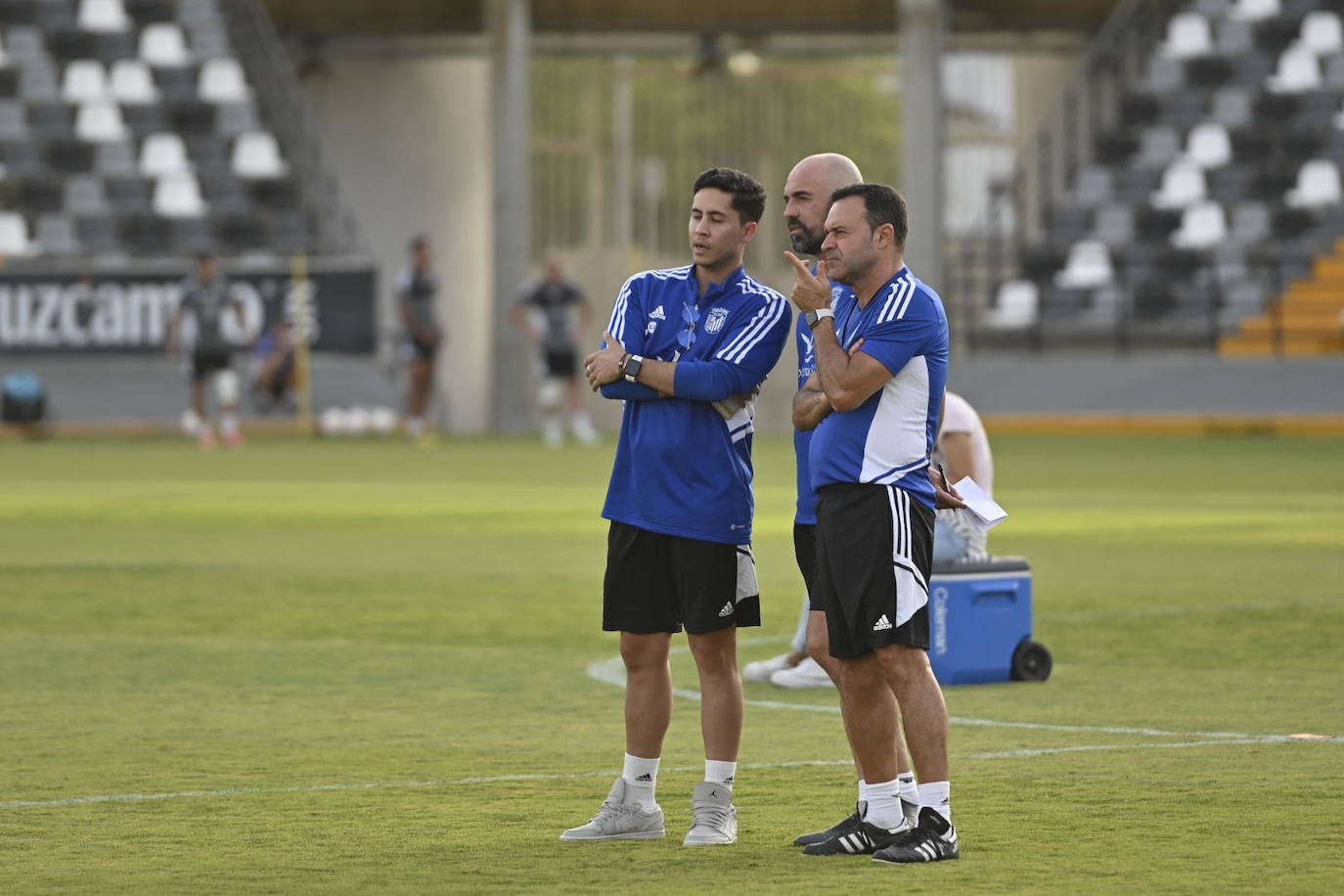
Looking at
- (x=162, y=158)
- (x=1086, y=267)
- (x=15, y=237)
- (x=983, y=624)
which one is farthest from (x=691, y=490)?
(x=162, y=158)

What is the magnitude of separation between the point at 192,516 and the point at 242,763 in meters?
11.8

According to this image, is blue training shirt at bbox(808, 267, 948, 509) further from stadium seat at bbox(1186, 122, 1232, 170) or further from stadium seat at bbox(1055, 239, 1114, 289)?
stadium seat at bbox(1186, 122, 1232, 170)

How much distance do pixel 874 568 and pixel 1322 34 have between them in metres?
35.6

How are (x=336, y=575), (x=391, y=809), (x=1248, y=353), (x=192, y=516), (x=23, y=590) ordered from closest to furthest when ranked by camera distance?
(x=391, y=809) < (x=23, y=590) < (x=336, y=575) < (x=192, y=516) < (x=1248, y=353)

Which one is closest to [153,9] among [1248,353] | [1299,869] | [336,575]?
[1248,353]

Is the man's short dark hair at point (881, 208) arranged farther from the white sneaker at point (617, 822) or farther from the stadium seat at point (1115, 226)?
the stadium seat at point (1115, 226)

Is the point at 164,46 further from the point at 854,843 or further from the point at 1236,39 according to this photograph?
the point at 854,843

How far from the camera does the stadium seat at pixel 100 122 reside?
3934 cm

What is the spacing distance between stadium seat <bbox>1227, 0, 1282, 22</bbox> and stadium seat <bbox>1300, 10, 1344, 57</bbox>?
0.65 meters

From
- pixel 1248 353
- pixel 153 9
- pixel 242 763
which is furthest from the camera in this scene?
pixel 153 9

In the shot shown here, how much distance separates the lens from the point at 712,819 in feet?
21.5

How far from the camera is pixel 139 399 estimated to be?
35656 mm

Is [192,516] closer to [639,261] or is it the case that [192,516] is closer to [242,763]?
[242,763]

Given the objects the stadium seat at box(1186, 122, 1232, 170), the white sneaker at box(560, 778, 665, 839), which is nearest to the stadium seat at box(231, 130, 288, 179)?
the stadium seat at box(1186, 122, 1232, 170)
